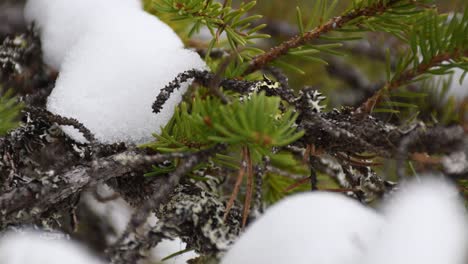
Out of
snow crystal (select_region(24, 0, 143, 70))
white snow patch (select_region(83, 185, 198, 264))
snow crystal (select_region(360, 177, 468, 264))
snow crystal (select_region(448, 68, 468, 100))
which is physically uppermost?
snow crystal (select_region(360, 177, 468, 264))

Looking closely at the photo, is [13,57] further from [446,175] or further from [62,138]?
[446,175]

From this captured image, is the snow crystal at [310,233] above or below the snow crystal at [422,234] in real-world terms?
below

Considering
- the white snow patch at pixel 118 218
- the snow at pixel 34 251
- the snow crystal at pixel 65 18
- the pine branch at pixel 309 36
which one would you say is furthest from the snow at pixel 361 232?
the white snow patch at pixel 118 218

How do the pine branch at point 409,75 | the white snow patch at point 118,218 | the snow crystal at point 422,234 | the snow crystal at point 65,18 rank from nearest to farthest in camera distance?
1. the snow crystal at point 422,234
2. the pine branch at point 409,75
3. the snow crystal at point 65,18
4. the white snow patch at point 118,218

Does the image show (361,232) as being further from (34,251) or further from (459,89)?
(459,89)

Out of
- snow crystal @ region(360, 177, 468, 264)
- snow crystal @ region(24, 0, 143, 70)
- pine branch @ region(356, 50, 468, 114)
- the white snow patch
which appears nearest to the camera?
snow crystal @ region(360, 177, 468, 264)

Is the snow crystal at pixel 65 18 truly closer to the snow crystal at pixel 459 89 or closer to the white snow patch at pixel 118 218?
the white snow patch at pixel 118 218

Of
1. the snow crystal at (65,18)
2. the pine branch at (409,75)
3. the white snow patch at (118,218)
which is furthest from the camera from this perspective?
the white snow patch at (118,218)

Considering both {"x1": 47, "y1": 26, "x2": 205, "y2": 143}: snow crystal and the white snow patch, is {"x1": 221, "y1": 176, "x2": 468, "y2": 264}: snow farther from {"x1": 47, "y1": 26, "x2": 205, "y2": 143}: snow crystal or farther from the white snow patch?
the white snow patch

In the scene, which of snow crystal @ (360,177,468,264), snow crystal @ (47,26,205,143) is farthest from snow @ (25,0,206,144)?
snow crystal @ (360,177,468,264)
